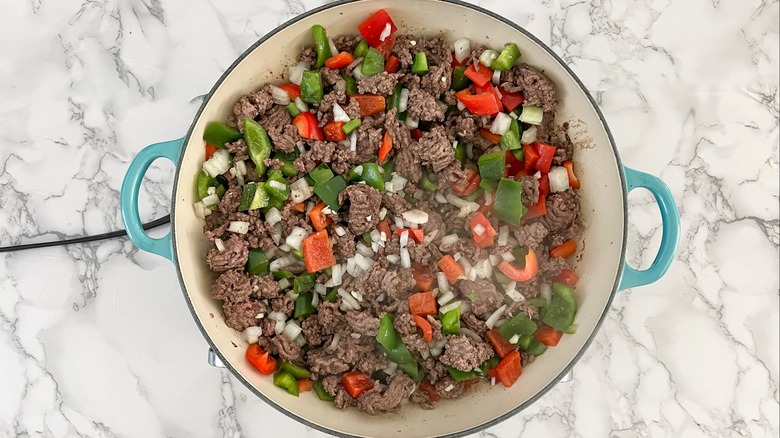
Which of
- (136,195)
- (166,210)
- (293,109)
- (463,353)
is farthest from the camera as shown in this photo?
(166,210)

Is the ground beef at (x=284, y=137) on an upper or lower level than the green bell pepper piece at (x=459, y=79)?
lower

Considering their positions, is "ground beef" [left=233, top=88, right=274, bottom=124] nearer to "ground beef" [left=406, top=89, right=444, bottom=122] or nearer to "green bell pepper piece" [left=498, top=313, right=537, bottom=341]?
"ground beef" [left=406, top=89, right=444, bottom=122]

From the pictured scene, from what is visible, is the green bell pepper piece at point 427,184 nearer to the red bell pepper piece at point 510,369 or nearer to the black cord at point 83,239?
the red bell pepper piece at point 510,369

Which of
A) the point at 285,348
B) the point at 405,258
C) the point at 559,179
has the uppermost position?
the point at 559,179

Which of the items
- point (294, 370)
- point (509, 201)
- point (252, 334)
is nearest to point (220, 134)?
point (252, 334)

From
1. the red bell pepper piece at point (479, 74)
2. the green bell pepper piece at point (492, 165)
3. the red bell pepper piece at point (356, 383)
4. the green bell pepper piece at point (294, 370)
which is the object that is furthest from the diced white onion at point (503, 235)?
the green bell pepper piece at point (294, 370)

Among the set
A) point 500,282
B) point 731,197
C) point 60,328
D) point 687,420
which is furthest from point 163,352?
point 731,197

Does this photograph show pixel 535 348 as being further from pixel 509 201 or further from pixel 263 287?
pixel 263 287
